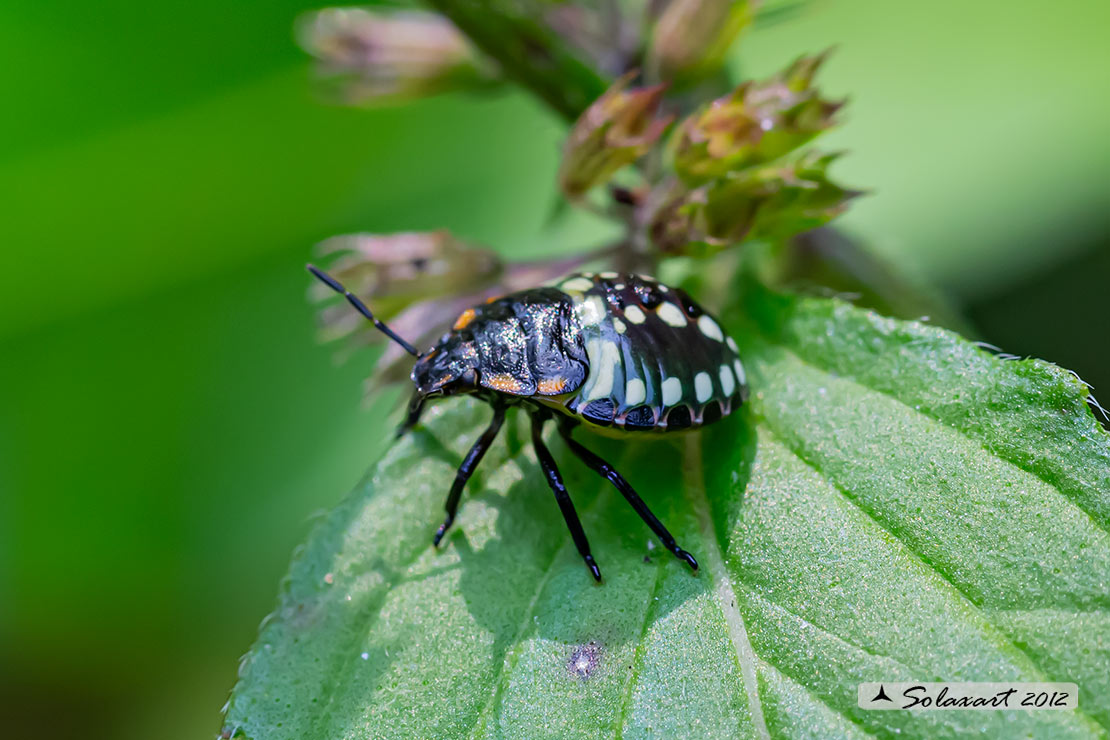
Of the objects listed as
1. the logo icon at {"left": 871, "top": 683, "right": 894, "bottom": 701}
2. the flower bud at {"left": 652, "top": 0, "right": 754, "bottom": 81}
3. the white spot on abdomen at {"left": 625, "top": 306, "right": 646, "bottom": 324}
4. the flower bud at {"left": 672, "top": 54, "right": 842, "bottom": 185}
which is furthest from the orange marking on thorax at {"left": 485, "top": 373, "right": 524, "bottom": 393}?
the logo icon at {"left": 871, "top": 683, "right": 894, "bottom": 701}

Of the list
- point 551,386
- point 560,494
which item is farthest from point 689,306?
point 560,494

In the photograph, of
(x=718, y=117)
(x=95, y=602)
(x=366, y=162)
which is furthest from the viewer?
(x=366, y=162)

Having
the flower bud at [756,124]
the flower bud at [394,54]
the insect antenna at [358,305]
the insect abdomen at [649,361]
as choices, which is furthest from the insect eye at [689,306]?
the flower bud at [394,54]

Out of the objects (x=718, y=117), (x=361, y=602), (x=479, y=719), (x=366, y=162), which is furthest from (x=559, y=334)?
(x=366, y=162)

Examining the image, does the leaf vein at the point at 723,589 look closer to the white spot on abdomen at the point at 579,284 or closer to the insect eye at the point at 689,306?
the insect eye at the point at 689,306

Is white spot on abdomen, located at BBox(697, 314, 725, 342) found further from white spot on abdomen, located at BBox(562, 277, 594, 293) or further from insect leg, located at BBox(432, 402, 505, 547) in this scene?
insect leg, located at BBox(432, 402, 505, 547)

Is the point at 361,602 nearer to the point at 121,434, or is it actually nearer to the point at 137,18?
the point at 121,434
